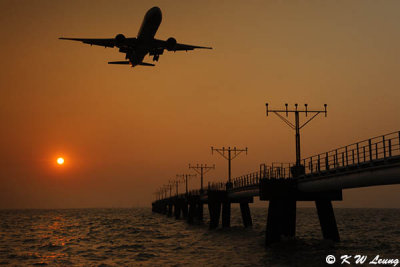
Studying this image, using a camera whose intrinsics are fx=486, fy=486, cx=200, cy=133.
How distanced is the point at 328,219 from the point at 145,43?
2578cm

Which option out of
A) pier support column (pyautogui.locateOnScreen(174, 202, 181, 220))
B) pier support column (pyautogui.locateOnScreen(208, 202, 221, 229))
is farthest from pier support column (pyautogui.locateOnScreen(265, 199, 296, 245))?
pier support column (pyautogui.locateOnScreen(174, 202, 181, 220))

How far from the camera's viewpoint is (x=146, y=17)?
46750 millimetres

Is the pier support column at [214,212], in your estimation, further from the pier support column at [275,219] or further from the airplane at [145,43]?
the airplane at [145,43]

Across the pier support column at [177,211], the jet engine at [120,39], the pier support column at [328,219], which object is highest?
the jet engine at [120,39]

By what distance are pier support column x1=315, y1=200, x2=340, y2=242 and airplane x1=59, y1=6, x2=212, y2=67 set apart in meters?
21.4

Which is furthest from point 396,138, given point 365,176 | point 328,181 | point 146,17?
point 146,17

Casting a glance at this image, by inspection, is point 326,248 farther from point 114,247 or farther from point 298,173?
point 114,247

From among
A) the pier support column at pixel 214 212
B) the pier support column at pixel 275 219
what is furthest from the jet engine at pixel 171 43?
the pier support column at pixel 214 212

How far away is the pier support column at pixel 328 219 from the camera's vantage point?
49.1m

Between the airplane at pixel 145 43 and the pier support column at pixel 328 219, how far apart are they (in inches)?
842

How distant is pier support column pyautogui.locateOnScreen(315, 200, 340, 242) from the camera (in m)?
49.1

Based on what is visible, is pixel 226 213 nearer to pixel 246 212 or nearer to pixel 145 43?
pixel 246 212

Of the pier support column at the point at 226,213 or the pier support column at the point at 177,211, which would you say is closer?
the pier support column at the point at 226,213

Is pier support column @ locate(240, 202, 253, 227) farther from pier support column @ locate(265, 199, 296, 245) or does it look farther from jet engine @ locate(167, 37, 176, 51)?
jet engine @ locate(167, 37, 176, 51)
